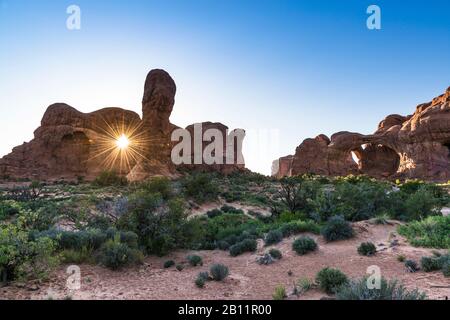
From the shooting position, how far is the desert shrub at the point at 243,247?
9.28 meters

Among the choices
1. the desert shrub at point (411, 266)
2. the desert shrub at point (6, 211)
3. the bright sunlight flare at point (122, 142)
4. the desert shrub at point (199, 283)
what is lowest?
the desert shrub at point (199, 283)

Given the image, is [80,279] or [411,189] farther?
[411,189]

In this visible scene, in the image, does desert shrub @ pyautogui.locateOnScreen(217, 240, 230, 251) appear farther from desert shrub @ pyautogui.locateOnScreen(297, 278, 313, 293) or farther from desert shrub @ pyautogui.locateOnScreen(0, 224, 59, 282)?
desert shrub @ pyautogui.locateOnScreen(0, 224, 59, 282)

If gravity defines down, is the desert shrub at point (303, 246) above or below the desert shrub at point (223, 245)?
above

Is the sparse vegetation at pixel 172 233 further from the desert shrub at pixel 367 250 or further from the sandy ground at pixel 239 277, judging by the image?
the sandy ground at pixel 239 277

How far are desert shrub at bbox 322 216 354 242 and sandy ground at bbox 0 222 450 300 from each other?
0.86 ft

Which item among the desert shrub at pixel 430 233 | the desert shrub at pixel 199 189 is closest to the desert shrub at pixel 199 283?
the desert shrub at pixel 430 233

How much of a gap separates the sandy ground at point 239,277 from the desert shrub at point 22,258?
1.02 ft

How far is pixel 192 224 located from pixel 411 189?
22375 millimetres

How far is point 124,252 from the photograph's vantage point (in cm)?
743

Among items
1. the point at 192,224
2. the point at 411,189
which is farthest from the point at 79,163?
the point at 411,189

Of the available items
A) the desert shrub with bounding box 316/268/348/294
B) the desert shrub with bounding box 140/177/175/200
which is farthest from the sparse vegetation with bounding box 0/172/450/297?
the desert shrub with bounding box 140/177/175/200
